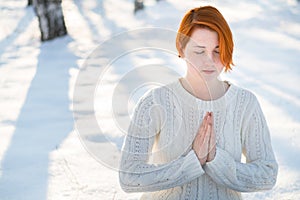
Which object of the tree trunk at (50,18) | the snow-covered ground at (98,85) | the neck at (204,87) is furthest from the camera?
the tree trunk at (50,18)

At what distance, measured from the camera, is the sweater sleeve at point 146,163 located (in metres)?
1.83

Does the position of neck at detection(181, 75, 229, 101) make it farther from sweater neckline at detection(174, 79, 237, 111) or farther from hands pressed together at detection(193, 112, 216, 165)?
hands pressed together at detection(193, 112, 216, 165)

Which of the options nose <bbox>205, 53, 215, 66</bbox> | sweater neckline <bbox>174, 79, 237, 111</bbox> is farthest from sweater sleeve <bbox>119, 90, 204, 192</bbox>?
nose <bbox>205, 53, 215, 66</bbox>

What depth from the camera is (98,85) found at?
5.11 m

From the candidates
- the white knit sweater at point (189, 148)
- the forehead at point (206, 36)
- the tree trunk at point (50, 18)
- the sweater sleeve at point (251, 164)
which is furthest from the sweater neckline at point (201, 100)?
the tree trunk at point (50, 18)

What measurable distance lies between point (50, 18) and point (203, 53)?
241 inches

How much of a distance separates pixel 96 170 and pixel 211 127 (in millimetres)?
1833

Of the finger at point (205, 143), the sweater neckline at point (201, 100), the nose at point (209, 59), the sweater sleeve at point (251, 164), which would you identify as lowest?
the sweater sleeve at point (251, 164)

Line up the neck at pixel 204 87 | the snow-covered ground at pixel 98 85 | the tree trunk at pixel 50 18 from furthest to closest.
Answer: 1. the tree trunk at pixel 50 18
2. the snow-covered ground at pixel 98 85
3. the neck at pixel 204 87

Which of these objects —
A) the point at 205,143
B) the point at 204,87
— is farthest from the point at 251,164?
the point at 204,87

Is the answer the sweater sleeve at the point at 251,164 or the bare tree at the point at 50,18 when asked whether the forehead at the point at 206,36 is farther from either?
the bare tree at the point at 50,18

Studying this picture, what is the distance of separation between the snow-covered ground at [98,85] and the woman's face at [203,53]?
0.30 ft

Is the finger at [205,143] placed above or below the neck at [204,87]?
below

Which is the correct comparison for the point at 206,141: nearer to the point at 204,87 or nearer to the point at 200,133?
the point at 200,133
